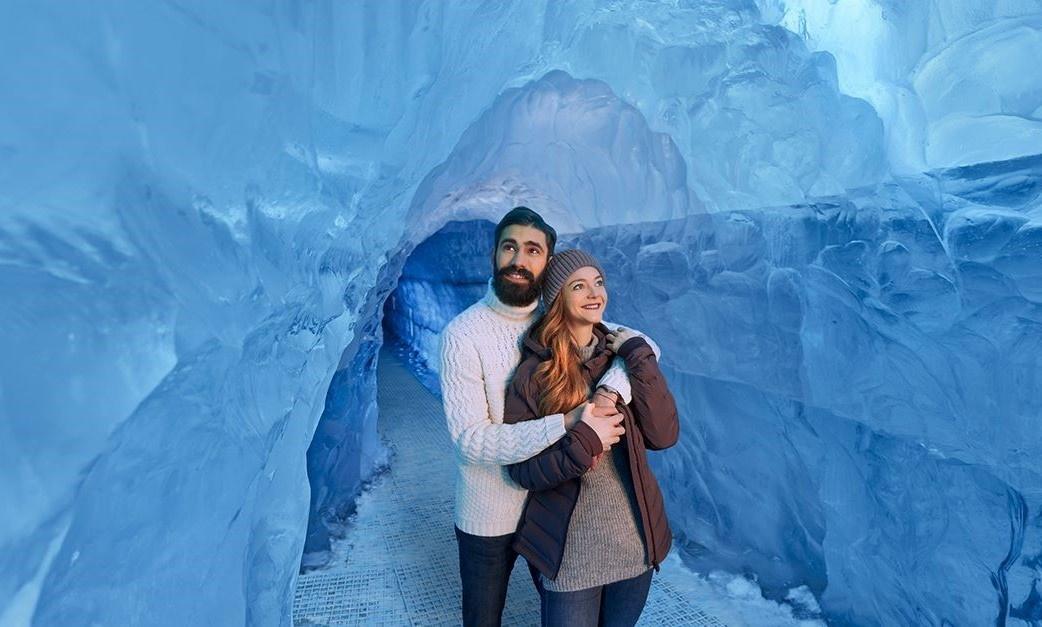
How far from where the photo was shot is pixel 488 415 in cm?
147

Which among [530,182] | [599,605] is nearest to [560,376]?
[599,605]

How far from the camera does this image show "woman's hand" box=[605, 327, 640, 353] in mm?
1452

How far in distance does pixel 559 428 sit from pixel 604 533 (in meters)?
0.28

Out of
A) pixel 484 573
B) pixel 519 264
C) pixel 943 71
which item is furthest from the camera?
pixel 943 71

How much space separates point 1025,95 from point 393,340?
876cm

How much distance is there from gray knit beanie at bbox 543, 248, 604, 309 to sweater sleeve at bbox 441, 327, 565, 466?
0.24 metres

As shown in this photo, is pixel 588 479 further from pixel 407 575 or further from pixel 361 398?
pixel 361 398

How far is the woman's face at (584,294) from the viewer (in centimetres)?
143

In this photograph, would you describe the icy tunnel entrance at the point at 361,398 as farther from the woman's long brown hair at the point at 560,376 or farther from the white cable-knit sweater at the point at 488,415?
the woman's long brown hair at the point at 560,376

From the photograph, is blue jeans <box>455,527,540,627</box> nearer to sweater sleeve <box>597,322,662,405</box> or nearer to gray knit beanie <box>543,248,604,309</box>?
sweater sleeve <box>597,322,662,405</box>

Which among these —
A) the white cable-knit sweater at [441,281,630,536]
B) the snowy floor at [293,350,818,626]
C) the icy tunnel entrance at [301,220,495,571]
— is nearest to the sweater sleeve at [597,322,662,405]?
the white cable-knit sweater at [441,281,630,536]

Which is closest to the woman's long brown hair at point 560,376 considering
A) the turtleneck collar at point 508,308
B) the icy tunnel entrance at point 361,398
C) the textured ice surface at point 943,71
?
the turtleneck collar at point 508,308

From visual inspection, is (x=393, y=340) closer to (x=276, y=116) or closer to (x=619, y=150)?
(x=619, y=150)

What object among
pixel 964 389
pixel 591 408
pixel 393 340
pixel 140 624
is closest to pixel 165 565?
pixel 140 624
